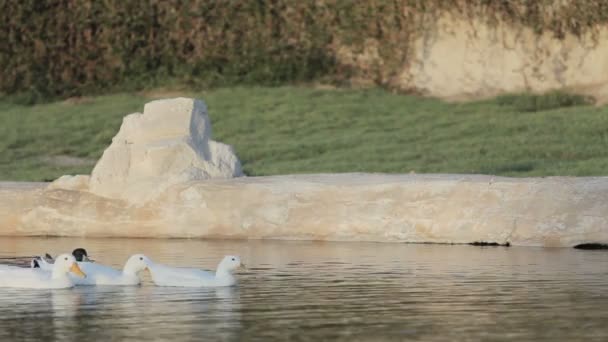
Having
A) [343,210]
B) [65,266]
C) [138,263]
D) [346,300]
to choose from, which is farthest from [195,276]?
[343,210]

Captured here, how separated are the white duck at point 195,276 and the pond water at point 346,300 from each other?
172mm

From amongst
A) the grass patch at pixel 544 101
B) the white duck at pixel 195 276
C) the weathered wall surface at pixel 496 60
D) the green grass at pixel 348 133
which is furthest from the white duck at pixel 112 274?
the weathered wall surface at pixel 496 60

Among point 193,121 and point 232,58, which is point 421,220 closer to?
point 193,121

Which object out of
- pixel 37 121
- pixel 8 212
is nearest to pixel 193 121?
pixel 8 212

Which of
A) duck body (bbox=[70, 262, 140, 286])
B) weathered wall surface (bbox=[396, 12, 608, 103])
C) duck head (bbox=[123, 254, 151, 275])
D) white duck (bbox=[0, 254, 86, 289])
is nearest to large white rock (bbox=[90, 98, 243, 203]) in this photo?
duck body (bbox=[70, 262, 140, 286])

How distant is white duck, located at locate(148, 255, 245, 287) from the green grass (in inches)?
594

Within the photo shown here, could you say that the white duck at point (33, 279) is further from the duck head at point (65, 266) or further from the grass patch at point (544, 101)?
the grass patch at point (544, 101)

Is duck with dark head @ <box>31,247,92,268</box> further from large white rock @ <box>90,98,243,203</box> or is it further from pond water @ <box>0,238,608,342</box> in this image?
large white rock @ <box>90,98,243,203</box>

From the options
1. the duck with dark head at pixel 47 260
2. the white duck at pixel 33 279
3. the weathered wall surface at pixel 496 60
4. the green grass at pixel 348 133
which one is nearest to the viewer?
the white duck at pixel 33 279

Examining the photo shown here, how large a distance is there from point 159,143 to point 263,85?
22.3m

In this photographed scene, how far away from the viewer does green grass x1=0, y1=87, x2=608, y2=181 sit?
39.0 m

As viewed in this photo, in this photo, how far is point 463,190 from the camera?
26.0m

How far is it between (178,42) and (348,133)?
8.97 metres

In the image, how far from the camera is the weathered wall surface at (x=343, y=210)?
997 inches
